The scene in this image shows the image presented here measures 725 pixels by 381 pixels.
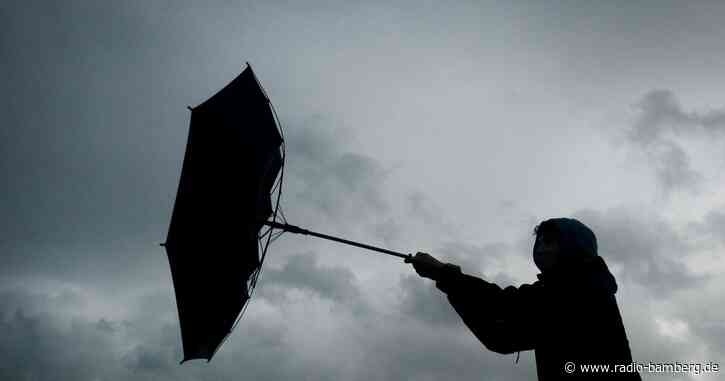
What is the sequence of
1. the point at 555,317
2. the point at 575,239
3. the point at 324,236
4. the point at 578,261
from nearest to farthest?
the point at 555,317 < the point at 578,261 < the point at 575,239 < the point at 324,236

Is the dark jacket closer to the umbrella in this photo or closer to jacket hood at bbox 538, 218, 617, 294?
jacket hood at bbox 538, 218, 617, 294

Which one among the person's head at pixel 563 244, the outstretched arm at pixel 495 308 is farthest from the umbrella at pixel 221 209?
the person's head at pixel 563 244

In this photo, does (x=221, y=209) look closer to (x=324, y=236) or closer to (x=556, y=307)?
(x=324, y=236)

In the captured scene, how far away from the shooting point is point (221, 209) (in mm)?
7242

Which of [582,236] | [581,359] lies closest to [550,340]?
[581,359]

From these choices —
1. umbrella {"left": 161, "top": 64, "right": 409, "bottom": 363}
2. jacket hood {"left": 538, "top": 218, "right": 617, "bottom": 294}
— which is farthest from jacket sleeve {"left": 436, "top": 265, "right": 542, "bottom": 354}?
umbrella {"left": 161, "top": 64, "right": 409, "bottom": 363}

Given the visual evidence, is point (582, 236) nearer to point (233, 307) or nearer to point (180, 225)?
point (233, 307)

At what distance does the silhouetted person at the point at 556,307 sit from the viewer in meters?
3.93

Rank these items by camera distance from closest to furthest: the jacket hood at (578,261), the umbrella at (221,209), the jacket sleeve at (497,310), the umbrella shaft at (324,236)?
the jacket hood at (578,261) < the jacket sleeve at (497,310) < the umbrella shaft at (324,236) < the umbrella at (221,209)

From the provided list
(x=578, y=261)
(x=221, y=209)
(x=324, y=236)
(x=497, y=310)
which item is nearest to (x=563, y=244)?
(x=578, y=261)

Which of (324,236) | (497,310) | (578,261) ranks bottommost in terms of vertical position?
(497,310)

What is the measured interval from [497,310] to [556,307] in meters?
0.69

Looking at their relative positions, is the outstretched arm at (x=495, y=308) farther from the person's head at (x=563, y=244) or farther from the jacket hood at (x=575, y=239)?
the jacket hood at (x=575, y=239)

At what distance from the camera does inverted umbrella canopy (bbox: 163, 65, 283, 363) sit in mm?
7051
